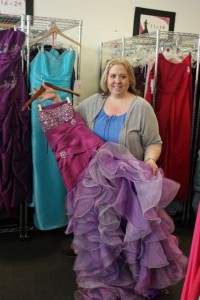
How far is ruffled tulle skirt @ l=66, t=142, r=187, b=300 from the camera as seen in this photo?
5.26ft

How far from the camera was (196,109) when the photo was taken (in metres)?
2.67

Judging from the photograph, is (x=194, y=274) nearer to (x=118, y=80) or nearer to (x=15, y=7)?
(x=118, y=80)

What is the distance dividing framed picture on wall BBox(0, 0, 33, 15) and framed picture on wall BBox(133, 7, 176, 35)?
1.07m

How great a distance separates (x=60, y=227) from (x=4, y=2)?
195 cm

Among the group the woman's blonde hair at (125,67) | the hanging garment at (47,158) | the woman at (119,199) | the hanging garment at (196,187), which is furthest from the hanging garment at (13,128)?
the hanging garment at (196,187)

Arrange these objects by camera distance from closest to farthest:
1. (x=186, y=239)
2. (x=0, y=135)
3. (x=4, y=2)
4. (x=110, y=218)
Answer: (x=110, y=218) → (x=0, y=135) → (x=186, y=239) → (x=4, y=2)

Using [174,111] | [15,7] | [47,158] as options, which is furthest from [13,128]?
[15,7]

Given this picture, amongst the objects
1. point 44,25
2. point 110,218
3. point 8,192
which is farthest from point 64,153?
point 44,25

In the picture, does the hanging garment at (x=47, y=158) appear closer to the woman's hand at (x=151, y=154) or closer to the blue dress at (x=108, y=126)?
the blue dress at (x=108, y=126)

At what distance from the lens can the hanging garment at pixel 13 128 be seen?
2084mm

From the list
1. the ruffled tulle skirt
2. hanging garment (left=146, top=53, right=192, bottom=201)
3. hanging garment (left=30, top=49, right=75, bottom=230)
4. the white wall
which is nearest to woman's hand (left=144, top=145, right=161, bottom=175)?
the ruffled tulle skirt

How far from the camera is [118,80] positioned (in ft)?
6.00

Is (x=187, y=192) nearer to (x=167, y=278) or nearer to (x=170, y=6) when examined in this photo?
(x=167, y=278)

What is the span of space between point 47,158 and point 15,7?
4.75 feet
